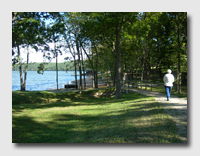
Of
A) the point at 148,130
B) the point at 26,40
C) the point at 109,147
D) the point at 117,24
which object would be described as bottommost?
the point at 109,147

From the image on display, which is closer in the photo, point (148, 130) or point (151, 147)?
point (151, 147)

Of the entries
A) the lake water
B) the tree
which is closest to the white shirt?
the tree

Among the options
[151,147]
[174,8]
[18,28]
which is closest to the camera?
[151,147]

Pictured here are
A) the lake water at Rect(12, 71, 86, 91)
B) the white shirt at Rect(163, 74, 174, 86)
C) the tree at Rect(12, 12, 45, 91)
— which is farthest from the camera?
the lake water at Rect(12, 71, 86, 91)

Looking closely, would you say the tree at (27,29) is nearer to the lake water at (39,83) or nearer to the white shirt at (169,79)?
the white shirt at (169,79)

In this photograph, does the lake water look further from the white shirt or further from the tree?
the white shirt

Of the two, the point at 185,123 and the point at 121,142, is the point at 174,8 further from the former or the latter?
the point at 121,142

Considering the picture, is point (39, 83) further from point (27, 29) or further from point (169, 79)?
point (169, 79)

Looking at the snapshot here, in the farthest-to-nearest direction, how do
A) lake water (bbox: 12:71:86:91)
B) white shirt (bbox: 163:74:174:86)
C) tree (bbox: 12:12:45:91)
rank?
lake water (bbox: 12:71:86:91) < tree (bbox: 12:12:45:91) < white shirt (bbox: 163:74:174:86)

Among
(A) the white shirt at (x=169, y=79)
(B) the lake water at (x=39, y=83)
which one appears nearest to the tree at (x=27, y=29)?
(A) the white shirt at (x=169, y=79)

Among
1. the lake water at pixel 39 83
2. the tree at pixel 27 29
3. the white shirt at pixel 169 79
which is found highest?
the tree at pixel 27 29

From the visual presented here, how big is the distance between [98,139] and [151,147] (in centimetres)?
150

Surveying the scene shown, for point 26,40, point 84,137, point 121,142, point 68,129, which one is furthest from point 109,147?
point 26,40

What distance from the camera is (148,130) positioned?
5.46 m
